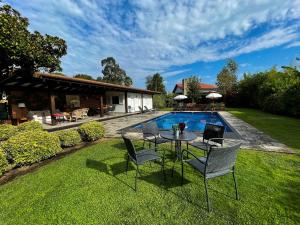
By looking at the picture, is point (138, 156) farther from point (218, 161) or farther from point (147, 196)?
point (218, 161)

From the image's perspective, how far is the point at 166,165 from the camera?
388 centimetres

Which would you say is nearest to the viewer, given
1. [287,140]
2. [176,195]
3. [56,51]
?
[176,195]

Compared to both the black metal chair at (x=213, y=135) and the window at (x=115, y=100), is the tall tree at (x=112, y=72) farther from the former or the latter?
the black metal chair at (x=213, y=135)

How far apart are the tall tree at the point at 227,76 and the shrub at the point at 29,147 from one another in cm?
2797

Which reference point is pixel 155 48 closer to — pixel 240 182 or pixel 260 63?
pixel 260 63

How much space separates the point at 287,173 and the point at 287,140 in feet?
10.0

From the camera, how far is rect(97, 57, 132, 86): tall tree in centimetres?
5476

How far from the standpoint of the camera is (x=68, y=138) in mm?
5422

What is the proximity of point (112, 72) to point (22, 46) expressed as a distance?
45.3 meters

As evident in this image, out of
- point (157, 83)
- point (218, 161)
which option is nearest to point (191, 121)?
point (218, 161)

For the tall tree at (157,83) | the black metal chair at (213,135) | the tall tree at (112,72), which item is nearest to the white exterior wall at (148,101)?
the black metal chair at (213,135)

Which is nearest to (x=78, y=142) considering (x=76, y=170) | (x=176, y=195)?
(x=76, y=170)

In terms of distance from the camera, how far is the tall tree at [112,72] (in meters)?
54.8

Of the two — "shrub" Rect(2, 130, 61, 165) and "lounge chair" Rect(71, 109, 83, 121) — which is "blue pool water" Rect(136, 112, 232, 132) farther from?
"shrub" Rect(2, 130, 61, 165)
